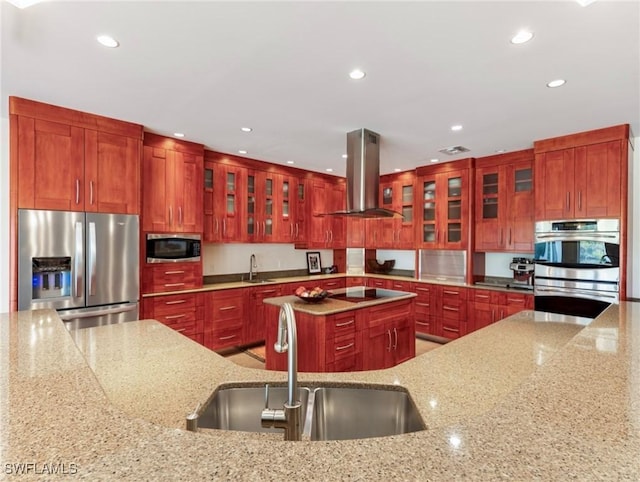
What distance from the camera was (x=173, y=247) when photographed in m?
3.86

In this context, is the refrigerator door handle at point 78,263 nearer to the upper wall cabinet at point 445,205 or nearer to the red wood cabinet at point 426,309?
the red wood cabinet at point 426,309

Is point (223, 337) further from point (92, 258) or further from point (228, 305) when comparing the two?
point (92, 258)

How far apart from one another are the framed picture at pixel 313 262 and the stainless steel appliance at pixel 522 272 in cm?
313

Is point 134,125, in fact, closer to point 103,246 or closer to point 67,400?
point 103,246

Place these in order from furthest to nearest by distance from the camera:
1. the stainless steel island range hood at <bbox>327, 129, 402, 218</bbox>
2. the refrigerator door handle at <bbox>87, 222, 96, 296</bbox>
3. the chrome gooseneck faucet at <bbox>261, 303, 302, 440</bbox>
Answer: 1. the stainless steel island range hood at <bbox>327, 129, 402, 218</bbox>
2. the refrigerator door handle at <bbox>87, 222, 96, 296</bbox>
3. the chrome gooseneck faucet at <bbox>261, 303, 302, 440</bbox>

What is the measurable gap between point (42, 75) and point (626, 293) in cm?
551

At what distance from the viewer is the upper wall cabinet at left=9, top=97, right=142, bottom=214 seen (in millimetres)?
2738

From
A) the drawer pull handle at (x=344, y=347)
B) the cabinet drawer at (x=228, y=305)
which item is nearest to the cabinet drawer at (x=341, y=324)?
the drawer pull handle at (x=344, y=347)

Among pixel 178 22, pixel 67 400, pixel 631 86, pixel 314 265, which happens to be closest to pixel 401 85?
pixel 178 22

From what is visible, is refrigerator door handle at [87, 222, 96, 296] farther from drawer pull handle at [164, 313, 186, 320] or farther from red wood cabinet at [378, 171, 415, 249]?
red wood cabinet at [378, 171, 415, 249]

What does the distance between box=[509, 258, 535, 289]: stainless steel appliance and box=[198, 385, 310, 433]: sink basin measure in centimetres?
414

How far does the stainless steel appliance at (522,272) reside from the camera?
4398mm

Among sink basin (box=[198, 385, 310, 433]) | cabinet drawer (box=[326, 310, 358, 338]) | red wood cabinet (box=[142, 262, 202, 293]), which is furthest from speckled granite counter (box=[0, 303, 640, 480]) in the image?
red wood cabinet (box=[142, 262, 202, 293])

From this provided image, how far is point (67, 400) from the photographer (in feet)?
2.67
